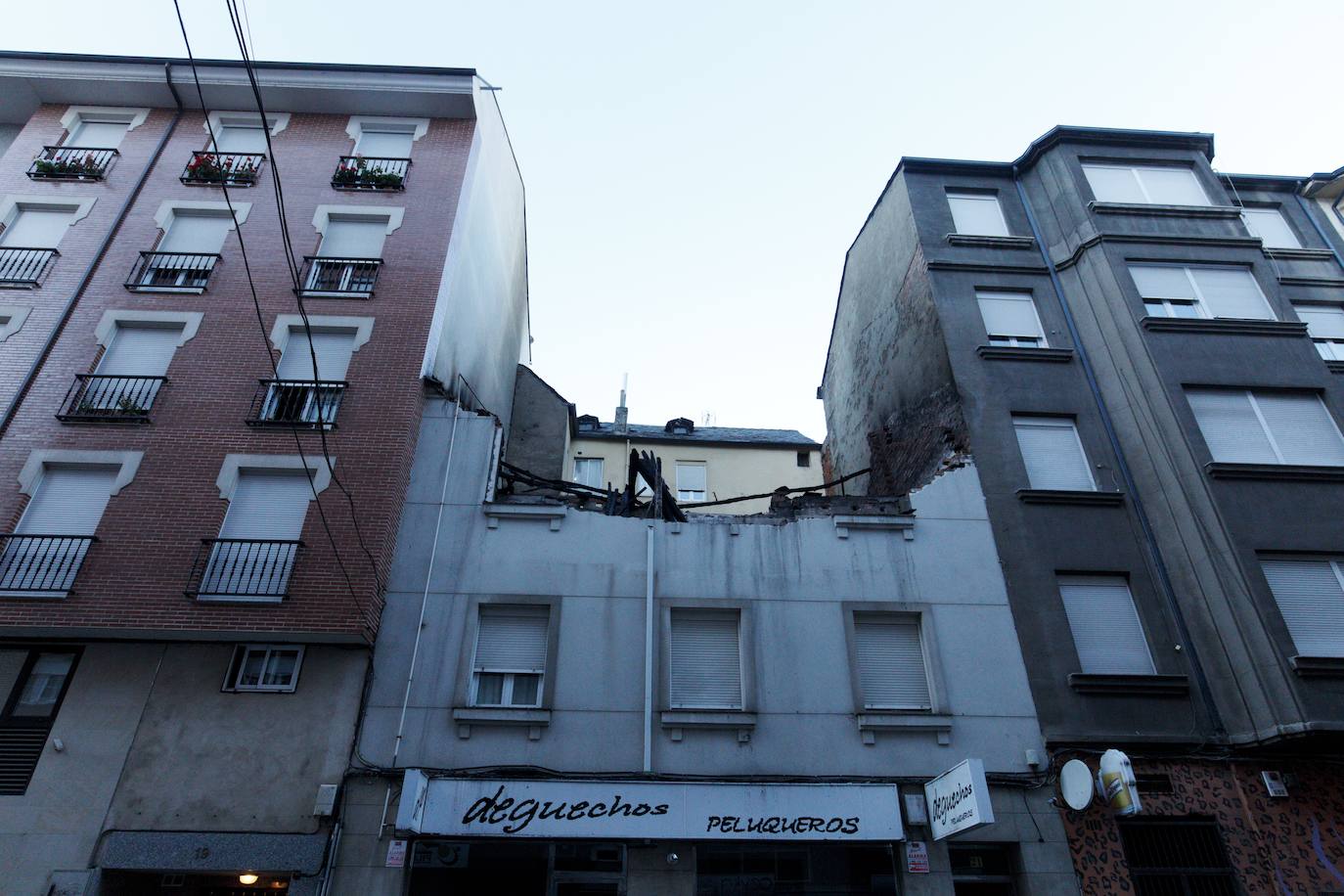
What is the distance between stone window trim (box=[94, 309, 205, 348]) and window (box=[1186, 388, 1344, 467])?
18360mm

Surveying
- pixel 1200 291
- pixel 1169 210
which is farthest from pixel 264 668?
pixel 1169 210

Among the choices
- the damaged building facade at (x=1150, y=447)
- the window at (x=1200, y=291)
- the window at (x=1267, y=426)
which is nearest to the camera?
the damaged building facade at (x=1150, y=447)

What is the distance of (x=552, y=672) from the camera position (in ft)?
37.6

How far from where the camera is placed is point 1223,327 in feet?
47.9

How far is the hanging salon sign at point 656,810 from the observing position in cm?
995

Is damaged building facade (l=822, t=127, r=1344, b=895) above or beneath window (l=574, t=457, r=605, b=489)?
beneath

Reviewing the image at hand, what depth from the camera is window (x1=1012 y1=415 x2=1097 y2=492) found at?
13.8 meters

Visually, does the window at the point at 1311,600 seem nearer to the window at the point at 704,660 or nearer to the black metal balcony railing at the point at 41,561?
the window at the point at 704,660

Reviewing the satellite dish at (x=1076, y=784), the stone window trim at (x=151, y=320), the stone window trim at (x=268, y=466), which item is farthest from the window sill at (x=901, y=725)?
the stone window trim at (x=151, y=320)

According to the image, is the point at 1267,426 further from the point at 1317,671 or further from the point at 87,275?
the point at 87,275

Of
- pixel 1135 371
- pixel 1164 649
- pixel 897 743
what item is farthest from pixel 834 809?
pixel 1135 371

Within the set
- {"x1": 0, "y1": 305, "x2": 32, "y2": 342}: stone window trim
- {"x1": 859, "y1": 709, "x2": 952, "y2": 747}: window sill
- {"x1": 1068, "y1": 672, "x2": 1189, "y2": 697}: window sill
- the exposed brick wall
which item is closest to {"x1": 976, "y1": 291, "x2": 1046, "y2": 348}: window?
{"x1": 1068, "y1": 672, "x2": 1189, "y2": 697}: window sill

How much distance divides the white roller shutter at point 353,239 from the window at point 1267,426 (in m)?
16.0

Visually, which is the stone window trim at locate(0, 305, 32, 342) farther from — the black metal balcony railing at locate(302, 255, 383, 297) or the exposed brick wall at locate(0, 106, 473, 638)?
the black metal balcony railing at locate(302, 255, 383, 297)
